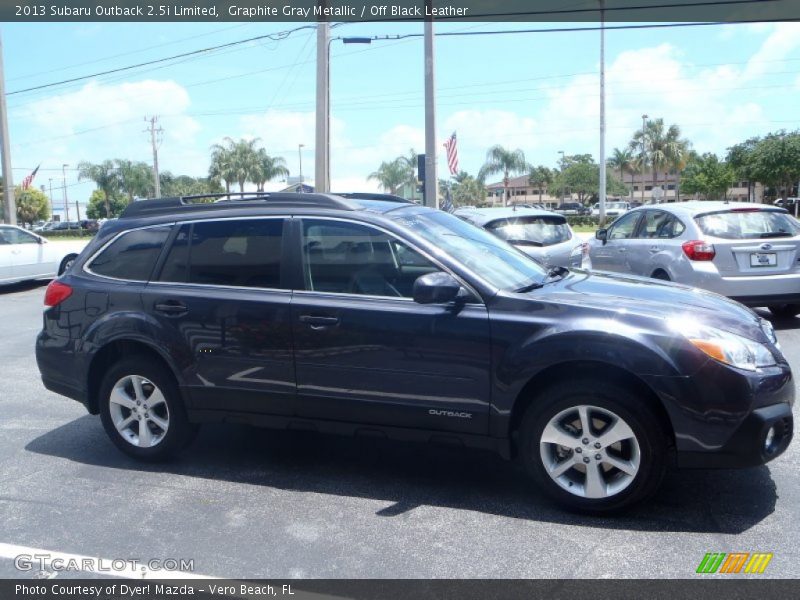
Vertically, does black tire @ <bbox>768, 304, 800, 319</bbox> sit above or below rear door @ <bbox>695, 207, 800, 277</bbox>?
below

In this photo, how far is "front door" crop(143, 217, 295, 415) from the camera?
4711 millimetres

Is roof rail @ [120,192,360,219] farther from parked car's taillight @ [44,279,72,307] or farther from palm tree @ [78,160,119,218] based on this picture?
palm tree @ [78,160,119,218]

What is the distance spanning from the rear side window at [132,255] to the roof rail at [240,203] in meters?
0.19

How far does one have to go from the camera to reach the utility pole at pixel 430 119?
16641 mm

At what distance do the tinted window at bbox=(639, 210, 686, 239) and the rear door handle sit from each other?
659cm

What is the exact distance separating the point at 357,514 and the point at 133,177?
74.2m

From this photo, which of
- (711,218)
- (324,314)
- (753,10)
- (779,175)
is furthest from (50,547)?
(779,175)

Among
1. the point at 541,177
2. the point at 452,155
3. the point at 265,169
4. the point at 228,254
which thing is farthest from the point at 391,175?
the point at 228,254

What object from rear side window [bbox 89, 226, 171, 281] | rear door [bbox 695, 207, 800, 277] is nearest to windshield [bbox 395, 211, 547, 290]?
rear side window [bbox 89, 226, 171, 281]

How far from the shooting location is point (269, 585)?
348cm

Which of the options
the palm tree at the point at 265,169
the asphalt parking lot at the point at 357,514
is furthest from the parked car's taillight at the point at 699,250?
the palm tree at the point at 265,169

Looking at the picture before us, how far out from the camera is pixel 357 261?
15.4 feet

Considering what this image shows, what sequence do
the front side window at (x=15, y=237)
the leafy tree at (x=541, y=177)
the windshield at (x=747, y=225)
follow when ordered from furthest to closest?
the leafy tree at (x=541, y=177) → the front side window at (x=15, y=237) → the windshield at (x=747, y=225)

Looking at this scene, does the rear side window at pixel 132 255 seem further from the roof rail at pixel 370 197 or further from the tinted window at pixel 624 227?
the tinted window at pixel 624 227
